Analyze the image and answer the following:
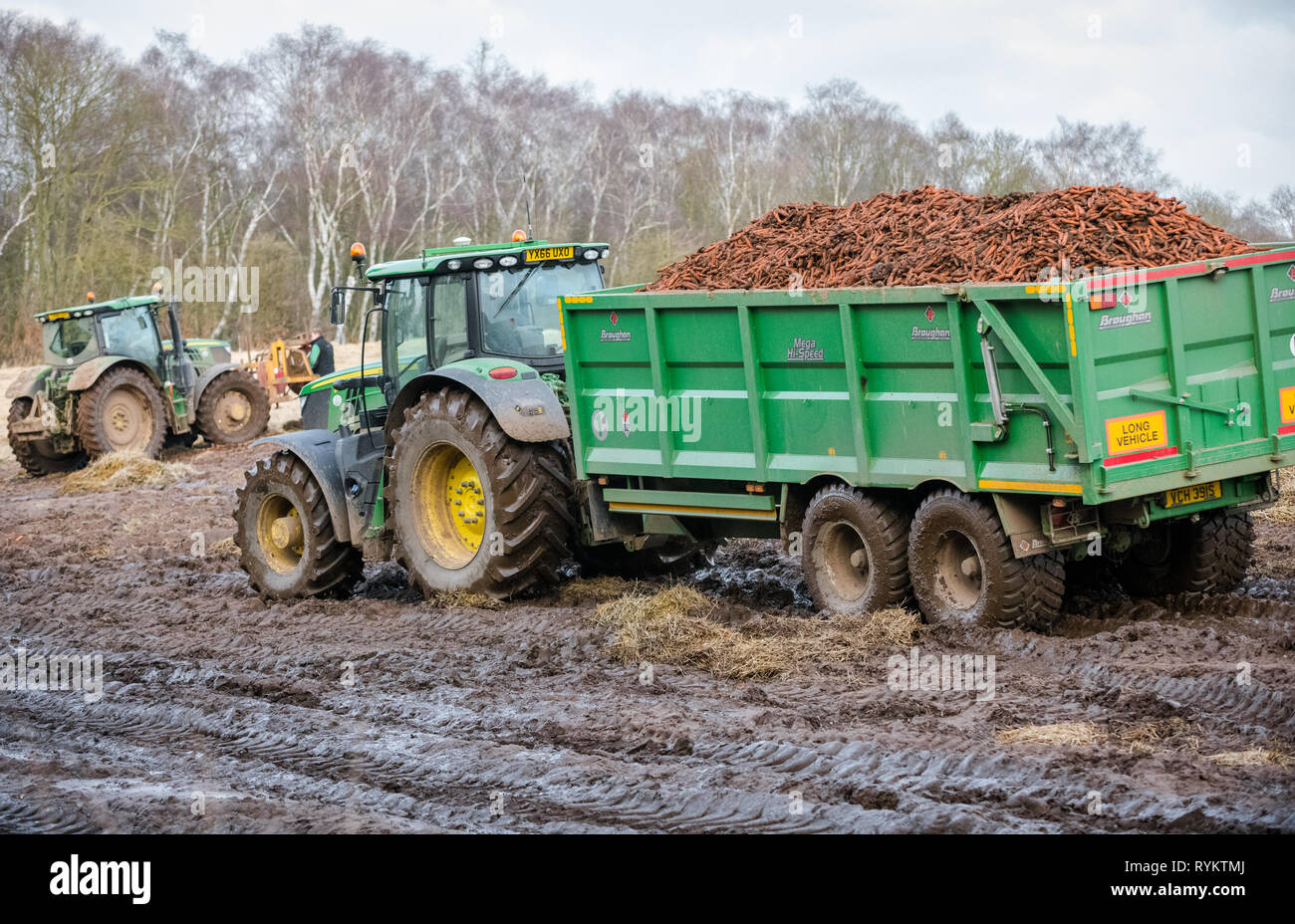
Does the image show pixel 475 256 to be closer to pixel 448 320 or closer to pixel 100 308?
pixel 448 320

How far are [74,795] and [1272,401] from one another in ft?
18.5

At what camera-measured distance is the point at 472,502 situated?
9297 millimetres

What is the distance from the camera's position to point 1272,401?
7180 mm

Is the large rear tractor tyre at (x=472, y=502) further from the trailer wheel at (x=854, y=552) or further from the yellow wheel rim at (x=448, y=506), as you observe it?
the trailer wheel at (x=854, y=552)

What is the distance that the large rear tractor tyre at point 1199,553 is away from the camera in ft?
25.0

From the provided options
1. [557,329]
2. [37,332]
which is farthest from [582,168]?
[557,329]

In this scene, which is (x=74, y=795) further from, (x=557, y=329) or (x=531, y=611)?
(x=557, y=329)

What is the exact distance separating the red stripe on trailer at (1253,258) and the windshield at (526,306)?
156 inches

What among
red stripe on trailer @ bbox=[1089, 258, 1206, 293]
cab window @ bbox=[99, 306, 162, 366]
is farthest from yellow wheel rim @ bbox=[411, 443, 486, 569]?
cab window @ bbox=[99, 306, 162, 366]

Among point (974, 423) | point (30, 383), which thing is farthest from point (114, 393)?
point (974, 423)

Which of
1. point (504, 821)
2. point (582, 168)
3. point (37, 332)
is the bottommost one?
point (504, 821)

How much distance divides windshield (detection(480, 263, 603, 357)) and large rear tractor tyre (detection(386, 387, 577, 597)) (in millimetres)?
550

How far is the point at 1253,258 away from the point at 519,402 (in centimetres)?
405

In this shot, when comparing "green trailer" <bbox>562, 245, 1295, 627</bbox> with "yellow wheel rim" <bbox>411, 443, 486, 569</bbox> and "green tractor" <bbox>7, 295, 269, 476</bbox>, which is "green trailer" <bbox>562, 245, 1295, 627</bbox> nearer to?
"yellow wheel rim" <bbox>411, 443, 486, 569</bbox>
